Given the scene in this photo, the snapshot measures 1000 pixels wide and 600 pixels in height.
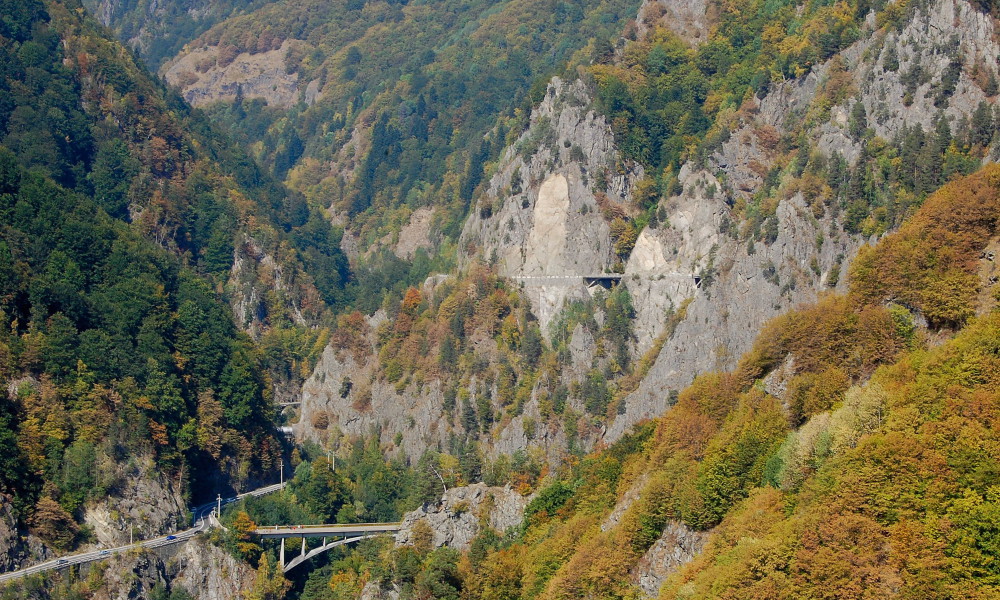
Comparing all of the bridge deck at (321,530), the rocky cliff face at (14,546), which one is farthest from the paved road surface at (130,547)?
the bridge deck at (321,530)

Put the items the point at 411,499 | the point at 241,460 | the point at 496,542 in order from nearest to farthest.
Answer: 1. the point at 496,542
2. the point at 411,499
3. the point at 241,460

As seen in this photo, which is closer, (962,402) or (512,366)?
(962,402)

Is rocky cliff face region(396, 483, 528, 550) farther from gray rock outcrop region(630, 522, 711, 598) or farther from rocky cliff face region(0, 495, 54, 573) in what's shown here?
gray rock outcrop region(630, 522, 711, 598)

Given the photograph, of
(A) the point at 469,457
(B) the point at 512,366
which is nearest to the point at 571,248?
(B) the point at 512,366

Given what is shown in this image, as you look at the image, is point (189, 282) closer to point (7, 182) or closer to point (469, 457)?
point (7, 182)

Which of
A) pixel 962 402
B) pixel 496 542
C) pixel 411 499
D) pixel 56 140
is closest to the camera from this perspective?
pixel 962 402

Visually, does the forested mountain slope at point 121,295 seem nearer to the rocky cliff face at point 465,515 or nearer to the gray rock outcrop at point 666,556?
the rocky cliff face at point 465,515

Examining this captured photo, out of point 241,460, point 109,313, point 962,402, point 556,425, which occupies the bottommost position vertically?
point 556,425
